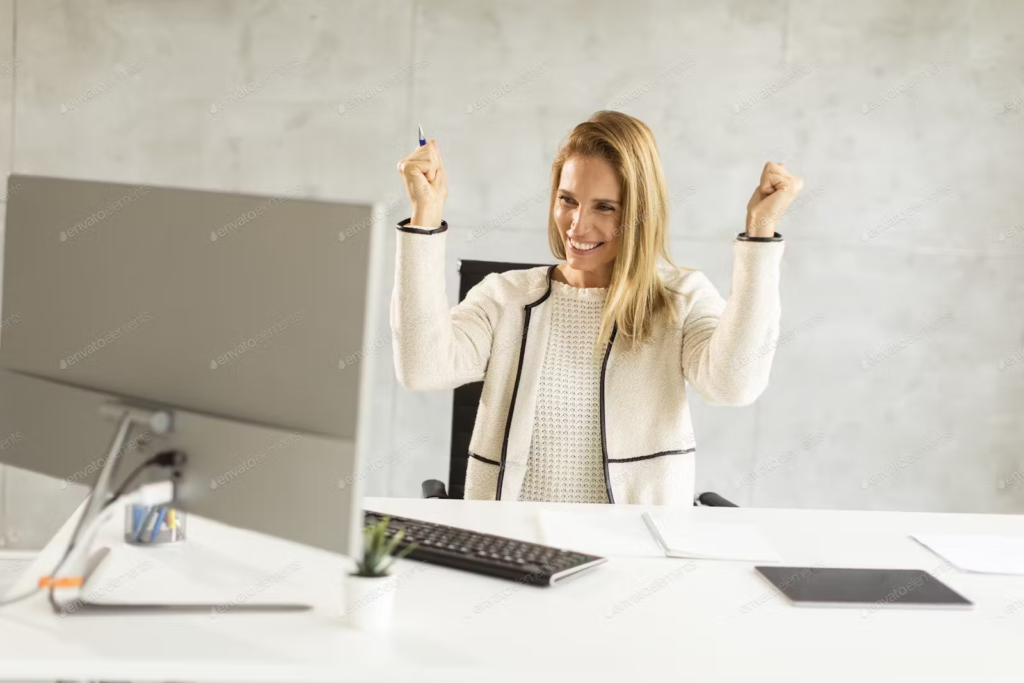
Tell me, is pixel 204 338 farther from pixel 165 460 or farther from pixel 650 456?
pixel 650 456

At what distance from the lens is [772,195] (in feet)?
5.78

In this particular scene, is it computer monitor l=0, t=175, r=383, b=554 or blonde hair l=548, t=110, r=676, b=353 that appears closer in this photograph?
computer monitor l=0, t=175, r=383, b=554

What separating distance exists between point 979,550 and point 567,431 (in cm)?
81

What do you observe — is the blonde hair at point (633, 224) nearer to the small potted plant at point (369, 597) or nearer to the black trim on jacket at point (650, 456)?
the black trim on jacket at point (650, 456)

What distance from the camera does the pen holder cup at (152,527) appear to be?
1333 mm

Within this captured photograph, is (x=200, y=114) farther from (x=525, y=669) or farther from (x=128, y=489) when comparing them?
(x=525, y=669)

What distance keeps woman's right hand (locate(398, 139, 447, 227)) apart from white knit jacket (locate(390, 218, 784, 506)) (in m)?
0.04

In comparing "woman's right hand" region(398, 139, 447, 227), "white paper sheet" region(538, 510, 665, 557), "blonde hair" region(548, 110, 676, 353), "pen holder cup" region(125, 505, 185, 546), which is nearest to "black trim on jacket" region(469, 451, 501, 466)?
"blonde hair" region(548, 110, 676, 353)

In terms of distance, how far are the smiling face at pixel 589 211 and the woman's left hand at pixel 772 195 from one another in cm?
36

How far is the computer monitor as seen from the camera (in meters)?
1.04

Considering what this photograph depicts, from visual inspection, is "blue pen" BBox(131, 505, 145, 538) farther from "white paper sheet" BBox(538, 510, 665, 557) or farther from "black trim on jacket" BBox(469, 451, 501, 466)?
"black trim on jacket" BBox(469, 451, 501, 466)

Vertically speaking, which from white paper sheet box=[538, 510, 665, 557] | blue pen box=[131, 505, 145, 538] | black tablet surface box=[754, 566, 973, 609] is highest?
blue pen box=[131, 505, 145, 538]

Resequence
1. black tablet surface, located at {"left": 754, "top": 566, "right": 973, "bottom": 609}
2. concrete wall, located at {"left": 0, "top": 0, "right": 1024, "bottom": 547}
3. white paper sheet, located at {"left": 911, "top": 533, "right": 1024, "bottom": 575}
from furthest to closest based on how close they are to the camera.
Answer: concrete wall, located at {"left": 0, "top": 0, "right": 1024, "bottom": 547}
white paper sheet, located at {"left": 911, "top": 533, "right": 1024, "bottom": 575}
black tablet surface, located at {"left": 754, "top": 566, "right": 973, "bottom": 609}

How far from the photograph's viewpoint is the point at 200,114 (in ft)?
10.9
